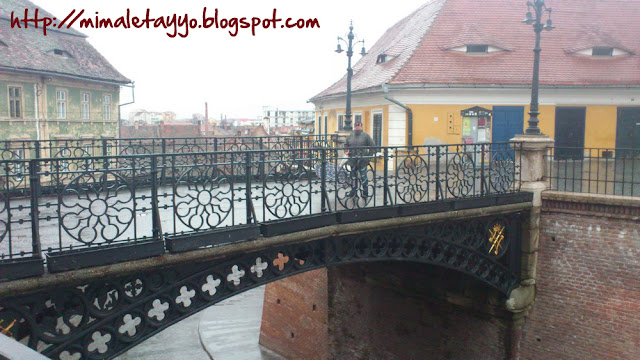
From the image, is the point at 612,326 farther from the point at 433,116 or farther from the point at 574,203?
the point at 433,116

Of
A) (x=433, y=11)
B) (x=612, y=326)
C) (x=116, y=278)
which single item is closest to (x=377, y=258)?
(x=116, y=278)

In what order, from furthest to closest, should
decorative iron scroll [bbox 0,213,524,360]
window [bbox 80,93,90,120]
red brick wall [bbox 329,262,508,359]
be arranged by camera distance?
window [bbox 80,93,90,120]
red brick wall [bbox 329,262,508,359]
decorative iron scroll [bbox 0,213,524,360]

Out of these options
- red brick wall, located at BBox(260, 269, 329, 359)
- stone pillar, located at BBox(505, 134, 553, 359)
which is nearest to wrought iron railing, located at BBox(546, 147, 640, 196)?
stone pillar, located at BBox(505, 134, 553, 359)

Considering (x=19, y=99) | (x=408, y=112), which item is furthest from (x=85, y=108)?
(x=408, y=112)

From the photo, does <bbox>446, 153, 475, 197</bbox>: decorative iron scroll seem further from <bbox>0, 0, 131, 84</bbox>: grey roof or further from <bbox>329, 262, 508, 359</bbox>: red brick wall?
<bbox>0, 0, 131, 84</bbox>: grey roof

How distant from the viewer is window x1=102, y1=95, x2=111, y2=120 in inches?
1303

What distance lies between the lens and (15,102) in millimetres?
27000

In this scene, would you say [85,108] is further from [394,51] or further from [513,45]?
[513,45]

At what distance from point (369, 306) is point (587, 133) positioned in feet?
36.4

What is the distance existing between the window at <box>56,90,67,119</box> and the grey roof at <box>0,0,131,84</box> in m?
1.22

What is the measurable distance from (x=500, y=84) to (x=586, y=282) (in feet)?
32.4

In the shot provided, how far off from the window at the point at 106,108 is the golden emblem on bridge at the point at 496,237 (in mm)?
26936

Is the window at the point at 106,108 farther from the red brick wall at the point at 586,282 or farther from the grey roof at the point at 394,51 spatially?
the red brick wall at the point at 586,282

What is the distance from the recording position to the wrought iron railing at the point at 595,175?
1199cm
